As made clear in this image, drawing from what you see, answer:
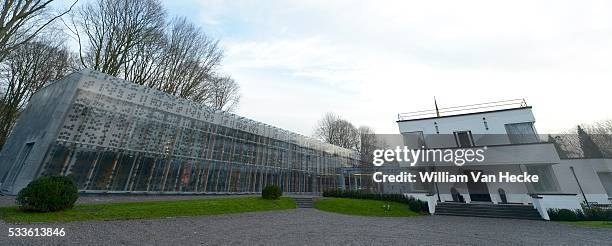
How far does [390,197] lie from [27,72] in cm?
3749

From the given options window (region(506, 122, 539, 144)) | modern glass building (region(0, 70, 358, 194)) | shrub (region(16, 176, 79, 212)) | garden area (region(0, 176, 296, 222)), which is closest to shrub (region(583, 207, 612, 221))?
window (region(506, 122, 539, 144))

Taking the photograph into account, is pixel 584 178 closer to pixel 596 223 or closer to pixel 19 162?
pixel 596 223

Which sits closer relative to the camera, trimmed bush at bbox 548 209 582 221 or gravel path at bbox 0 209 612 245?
gravel path at bbox 0 209 612 245

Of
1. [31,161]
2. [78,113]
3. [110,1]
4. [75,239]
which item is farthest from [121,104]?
[75,239]

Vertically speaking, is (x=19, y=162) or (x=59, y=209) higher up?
(x=19, y=162)

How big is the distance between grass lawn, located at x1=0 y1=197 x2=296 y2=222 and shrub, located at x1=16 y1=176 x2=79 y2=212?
0.93 feet

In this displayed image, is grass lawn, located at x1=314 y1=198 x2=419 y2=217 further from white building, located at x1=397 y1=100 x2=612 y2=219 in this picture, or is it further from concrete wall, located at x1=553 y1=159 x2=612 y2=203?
concrete wall, located at x1=553 y1=159 x2=612 y2=203

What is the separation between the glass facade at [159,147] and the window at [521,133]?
21.9 meters

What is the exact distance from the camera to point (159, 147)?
1892 cm

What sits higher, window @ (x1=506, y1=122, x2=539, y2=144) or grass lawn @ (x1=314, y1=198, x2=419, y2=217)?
window @ (x1=506, y1=122, x2=539, y2=144)

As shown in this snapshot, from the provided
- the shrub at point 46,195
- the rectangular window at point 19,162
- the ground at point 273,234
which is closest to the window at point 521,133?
the ground at point 273,234

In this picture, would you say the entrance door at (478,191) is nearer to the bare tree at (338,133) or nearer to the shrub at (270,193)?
the shrub at (270,193)

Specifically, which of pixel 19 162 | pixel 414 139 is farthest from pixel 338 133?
pixel 19 162

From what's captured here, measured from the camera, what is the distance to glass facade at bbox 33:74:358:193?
1503 centimetres
